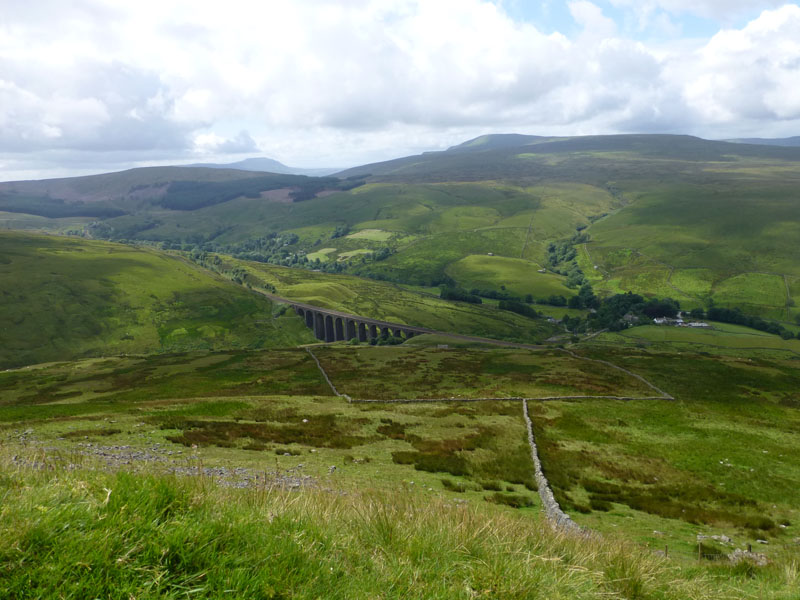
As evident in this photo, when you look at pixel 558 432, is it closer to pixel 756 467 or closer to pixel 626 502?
pixel 756 467

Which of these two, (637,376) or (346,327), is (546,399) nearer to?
(637,376)

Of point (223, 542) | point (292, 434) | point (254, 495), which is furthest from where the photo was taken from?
point (292, 434)

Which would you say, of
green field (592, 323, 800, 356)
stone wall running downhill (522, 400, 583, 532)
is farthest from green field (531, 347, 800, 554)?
green field (592, 323, 800, 356)

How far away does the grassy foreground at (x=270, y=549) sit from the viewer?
4.38m

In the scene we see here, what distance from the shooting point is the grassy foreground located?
438cm

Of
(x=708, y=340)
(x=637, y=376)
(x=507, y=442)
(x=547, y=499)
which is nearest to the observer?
(x=547, y=499)

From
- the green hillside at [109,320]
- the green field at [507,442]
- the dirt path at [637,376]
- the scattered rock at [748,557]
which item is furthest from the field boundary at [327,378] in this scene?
the green hillside at [109,320]

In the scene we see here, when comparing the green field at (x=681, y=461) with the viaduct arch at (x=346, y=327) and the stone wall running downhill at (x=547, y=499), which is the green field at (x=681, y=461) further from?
the viaduct arch at (x=346, y=327)

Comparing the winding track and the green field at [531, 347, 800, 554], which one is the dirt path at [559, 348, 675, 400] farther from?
the green field at [531, 347, 800, 554]

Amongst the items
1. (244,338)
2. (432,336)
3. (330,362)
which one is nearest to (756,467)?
(330,362)

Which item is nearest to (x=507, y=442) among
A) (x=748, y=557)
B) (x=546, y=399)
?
(x=748, y=557)

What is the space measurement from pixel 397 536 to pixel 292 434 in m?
28.2

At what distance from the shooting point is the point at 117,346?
160 meters

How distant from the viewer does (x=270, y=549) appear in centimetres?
523
